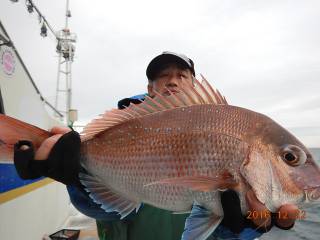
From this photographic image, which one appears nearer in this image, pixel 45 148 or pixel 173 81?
pixel 45 148

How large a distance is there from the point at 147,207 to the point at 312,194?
1.42 metres

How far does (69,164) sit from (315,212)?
63.8ft

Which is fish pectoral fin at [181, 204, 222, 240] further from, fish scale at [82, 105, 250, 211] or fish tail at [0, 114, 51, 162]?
fish tail at [0, 114, 51, 162]

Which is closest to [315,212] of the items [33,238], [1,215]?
[33,238]

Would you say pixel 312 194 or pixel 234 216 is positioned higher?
pixel 312 194

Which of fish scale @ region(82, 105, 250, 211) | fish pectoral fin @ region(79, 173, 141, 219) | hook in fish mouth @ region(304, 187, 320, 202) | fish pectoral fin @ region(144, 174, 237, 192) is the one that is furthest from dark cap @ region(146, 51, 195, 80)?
hook in fish mouth @ region(304, 187, 320, 202)

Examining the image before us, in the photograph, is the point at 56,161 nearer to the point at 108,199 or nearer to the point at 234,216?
the point at 108,199

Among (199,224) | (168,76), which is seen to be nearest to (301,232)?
(168,76)

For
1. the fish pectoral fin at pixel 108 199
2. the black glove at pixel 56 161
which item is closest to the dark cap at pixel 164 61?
the black glove at pixel 56 161

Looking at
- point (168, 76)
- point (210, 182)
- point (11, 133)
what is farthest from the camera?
point (168, 76)

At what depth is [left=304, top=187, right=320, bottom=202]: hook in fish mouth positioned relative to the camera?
1721mm

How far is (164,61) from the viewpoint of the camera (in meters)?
3.37

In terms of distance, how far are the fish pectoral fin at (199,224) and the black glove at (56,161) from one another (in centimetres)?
81

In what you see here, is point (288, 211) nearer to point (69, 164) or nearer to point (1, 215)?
point (69, 164)
